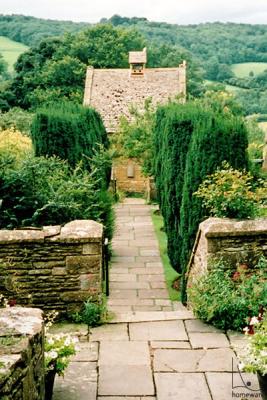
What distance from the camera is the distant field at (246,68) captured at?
57.2 m

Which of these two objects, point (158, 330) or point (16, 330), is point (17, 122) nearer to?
point (158, 330)

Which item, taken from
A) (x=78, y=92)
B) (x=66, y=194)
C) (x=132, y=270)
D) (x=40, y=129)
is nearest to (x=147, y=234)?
(x=132, y=270)

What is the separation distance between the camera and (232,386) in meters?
5.02

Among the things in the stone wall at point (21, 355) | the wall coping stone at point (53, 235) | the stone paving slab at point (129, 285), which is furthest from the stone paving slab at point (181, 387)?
the stone paving slab at point (129, 285)

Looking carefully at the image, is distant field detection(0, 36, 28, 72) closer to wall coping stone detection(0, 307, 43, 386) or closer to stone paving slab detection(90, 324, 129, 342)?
stone paving slab detection(90, 324, 129, 342)

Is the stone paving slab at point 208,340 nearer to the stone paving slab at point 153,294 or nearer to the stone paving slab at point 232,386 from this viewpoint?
the stone paving slab at point 232,386

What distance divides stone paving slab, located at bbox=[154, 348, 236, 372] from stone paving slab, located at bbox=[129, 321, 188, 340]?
0.35m

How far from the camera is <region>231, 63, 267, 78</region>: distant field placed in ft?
188

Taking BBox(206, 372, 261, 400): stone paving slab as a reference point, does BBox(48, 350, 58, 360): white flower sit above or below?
above

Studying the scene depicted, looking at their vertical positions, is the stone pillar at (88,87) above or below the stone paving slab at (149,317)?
above

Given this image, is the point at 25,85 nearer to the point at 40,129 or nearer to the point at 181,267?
the point at 40,129

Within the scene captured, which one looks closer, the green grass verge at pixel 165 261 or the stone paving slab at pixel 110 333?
the stone paving slab at pixel 110 333

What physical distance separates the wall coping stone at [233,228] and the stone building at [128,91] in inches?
753

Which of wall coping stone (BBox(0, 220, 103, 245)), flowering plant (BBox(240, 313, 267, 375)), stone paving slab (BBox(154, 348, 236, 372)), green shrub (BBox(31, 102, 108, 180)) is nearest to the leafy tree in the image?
green shrub (BBox(31, 102, 108, 180))
